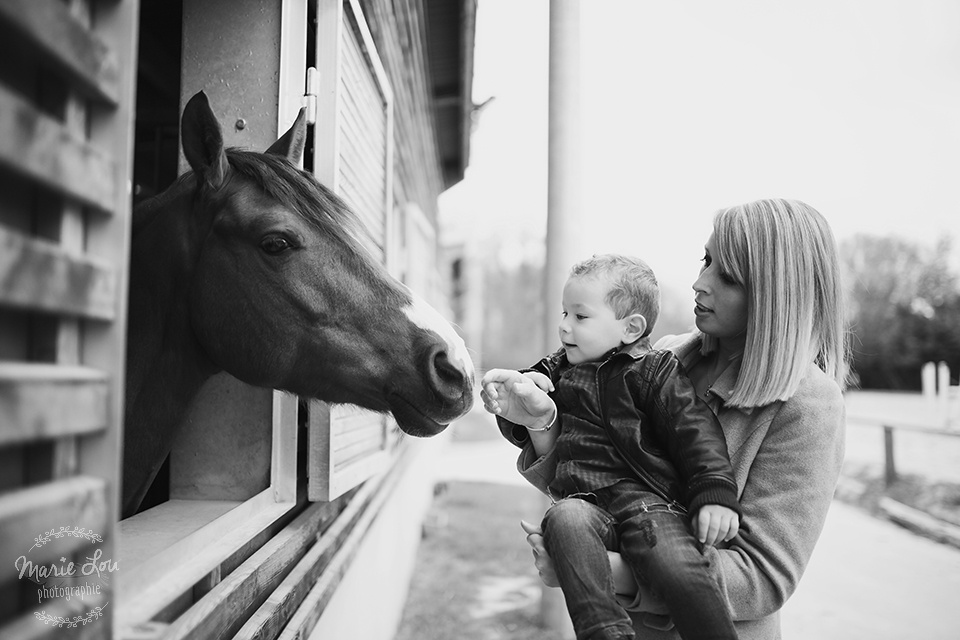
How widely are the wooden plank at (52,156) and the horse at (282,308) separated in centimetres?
82

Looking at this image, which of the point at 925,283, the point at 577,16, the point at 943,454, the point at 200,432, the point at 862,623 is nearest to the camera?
the point at 200,432

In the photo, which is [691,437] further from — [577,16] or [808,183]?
[808,183]

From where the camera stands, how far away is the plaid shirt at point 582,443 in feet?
4.99

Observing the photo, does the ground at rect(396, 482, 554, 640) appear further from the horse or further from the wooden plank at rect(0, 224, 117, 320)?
the wooden plank at rect(0, 224, 117, 320)

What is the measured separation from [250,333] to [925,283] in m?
20.1

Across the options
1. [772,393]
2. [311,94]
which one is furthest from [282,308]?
[772,393]

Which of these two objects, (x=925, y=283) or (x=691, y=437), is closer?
(x=691, y=437)

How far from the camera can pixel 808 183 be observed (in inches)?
1008

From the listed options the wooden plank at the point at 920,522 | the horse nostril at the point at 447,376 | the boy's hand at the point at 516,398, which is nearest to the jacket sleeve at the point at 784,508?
the boy's hand at the point at 516,398

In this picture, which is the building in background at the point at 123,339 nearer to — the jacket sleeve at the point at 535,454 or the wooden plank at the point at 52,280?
the wooden plank at the point at 52,280

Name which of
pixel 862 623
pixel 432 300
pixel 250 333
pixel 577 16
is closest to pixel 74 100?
pixel 250 333

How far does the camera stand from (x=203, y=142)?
1.57 metres

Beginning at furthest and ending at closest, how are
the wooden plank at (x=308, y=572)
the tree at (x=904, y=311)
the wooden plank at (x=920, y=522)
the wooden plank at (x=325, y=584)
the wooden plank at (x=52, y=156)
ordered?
the tree at (x=904, y=311) < the wooden plank at (x=920, y=522) < the wooden plank at (x=325, y=584) < the wooden plank at (x=308, y=572) < the wooden plank at (x=52, y=156)

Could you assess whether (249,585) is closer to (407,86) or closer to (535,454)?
(535,454)
